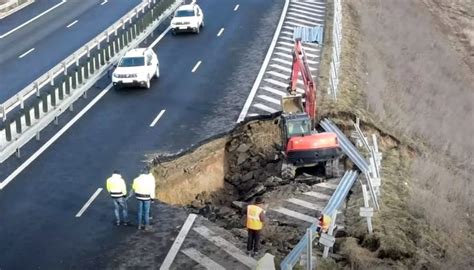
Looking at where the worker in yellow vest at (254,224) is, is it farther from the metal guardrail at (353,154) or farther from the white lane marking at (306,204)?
the metal guardrail at (353,154)

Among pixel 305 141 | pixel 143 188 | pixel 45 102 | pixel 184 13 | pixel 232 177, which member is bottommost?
pixel 232 177

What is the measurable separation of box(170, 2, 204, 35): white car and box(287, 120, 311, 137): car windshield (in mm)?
19043

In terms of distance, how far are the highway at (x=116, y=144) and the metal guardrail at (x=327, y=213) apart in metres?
3.85

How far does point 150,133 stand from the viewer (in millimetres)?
29016

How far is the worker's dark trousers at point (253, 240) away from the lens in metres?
19.5

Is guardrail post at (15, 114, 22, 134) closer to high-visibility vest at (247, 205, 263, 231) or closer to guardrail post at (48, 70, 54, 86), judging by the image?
guardrail post at (48, 70, 54, 86)

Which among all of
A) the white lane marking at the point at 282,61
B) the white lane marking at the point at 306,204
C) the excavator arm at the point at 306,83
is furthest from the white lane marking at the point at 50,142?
the white lane marking at the point at 306,204

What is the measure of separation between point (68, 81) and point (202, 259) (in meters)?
15.2

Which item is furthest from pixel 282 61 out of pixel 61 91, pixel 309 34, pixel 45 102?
pixel 45 102

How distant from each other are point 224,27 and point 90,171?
2160cm

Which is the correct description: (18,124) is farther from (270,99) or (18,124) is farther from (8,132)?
(270,99)

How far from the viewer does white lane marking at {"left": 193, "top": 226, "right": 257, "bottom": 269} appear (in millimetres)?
19516

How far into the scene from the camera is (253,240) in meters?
19.7

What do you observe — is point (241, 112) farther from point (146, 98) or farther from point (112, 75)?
point (112, 75)
